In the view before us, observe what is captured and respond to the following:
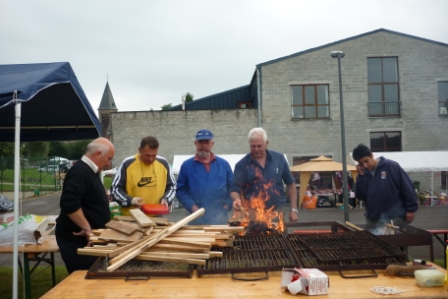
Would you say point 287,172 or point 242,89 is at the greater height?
point 242,89

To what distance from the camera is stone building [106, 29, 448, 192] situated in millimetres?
23141

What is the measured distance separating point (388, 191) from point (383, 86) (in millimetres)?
20548

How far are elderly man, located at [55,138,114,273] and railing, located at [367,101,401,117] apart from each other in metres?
21.8

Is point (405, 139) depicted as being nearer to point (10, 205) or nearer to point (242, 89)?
point (242, 89)

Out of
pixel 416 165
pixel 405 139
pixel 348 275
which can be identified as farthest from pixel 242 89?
pixel 348 275

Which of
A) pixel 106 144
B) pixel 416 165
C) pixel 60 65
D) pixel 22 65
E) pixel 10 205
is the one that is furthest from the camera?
pixel 416 165

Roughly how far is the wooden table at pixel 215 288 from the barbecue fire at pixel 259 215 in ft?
5.13

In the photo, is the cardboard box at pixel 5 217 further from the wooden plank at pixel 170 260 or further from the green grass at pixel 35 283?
the wooden plank at pixel 170 260

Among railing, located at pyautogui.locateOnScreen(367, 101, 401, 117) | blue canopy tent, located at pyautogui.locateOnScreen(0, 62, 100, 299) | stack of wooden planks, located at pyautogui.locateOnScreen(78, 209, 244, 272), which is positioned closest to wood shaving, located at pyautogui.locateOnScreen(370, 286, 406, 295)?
stack of wooden planks, located at pyautogui.locateOnScreen(78, 209, 244, 272)

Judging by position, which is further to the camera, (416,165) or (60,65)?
(416,165)

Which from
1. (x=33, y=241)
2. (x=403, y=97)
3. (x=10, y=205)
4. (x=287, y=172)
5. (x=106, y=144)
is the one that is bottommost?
(x=33, y=241)

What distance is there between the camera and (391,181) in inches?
187

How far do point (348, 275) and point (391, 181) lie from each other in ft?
7.91

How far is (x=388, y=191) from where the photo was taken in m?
4.74
